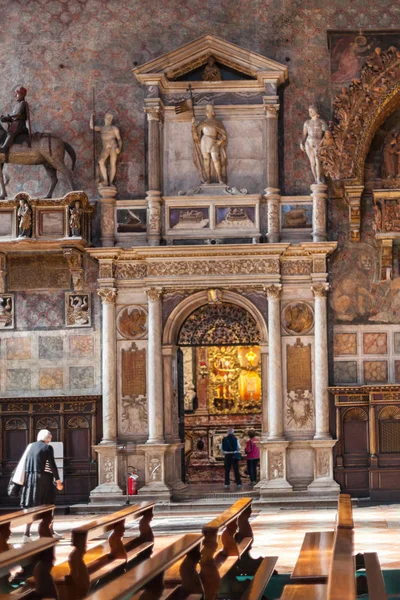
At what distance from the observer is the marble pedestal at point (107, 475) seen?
1903cm

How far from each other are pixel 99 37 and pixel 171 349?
19.4 feet

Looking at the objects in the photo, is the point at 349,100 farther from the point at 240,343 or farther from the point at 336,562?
the point at 336,562

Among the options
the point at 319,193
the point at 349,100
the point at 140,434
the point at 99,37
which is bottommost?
the point at 140,434

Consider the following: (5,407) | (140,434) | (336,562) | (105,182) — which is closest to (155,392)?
(140,434)

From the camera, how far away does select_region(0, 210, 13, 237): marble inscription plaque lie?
63.5 ft

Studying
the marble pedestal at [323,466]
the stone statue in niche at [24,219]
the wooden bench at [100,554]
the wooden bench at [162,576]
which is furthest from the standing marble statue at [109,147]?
the wooden bench at [162,576]

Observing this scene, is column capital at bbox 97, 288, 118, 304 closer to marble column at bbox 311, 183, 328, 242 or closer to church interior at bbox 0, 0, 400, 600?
church interior at bbox 0, 0, 400, 600

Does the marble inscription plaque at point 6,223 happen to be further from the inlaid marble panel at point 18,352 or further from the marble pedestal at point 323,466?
the marble pedestal at point 323,466

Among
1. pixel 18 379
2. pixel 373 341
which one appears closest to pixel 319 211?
pixel 373 341

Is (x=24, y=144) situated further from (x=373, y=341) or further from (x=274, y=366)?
(x=373, y=341)

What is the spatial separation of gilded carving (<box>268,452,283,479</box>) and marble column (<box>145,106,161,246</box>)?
4.25 m

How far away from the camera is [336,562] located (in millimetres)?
5871

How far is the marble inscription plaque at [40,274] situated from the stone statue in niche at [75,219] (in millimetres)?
1013

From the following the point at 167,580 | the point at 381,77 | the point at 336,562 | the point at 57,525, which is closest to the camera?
the point at 336,562
